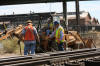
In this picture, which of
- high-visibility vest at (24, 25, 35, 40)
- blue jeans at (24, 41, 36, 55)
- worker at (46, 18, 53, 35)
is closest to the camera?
high-visibility vest at (24, 25, 35, 40)

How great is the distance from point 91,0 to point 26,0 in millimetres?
10507

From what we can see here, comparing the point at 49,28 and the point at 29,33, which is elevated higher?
the point at 49,28

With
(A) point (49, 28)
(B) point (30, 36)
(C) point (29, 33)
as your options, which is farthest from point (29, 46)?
(A) point (49, 28)

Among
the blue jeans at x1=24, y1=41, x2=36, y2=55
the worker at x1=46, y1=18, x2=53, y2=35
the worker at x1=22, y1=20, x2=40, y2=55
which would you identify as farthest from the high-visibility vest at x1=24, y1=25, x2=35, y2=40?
the worker at x1=46, y1=18, x2=53, y2=35

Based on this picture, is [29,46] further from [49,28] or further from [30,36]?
[49,28]

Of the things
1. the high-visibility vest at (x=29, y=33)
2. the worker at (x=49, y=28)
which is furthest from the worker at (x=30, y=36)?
the worker at (x=49, y=28)

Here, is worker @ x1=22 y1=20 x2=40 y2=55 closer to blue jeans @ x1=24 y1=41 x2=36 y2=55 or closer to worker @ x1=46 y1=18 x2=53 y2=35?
blue jeans @ x1=24 y1=41 x2=36 y2=55

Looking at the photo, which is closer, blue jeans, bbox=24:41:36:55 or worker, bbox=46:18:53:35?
blue jeans, bbox=24:41:36:55

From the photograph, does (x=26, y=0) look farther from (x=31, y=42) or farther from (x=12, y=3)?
(x=31, y=42)

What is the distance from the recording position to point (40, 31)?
1471 centimetres

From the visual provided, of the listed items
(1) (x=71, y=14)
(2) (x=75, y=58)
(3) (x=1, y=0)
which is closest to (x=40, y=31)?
(2) (x=75, y=58)

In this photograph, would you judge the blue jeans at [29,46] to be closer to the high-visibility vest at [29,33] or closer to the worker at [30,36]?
the worker at [30,36]

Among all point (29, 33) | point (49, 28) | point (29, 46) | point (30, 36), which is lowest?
point (29, 46)

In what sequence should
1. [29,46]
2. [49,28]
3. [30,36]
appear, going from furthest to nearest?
1. [49,28]
2. [29,46]
3. [30,36]
